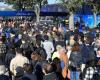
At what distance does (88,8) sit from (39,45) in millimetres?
38696

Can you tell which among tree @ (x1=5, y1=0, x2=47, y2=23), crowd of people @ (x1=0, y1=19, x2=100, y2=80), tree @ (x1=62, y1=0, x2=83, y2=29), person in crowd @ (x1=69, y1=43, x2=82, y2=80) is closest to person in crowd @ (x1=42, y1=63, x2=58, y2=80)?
crowd of people @ (x1=0, y1=19, x2=100, y2=80)

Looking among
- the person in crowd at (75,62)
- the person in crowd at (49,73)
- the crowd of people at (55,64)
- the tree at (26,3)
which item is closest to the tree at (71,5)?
the tree at (26,3)

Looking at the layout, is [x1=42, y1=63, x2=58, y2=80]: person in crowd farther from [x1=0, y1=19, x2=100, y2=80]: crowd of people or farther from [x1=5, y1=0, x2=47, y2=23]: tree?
[x1=5, y1=0, x2=47, y2=23]: tree

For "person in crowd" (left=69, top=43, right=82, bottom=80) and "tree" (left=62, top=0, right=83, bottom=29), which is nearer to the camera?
"person in crowd" (left=69, top=43, right=82, bottom=80)

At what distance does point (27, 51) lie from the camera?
13.7 meters

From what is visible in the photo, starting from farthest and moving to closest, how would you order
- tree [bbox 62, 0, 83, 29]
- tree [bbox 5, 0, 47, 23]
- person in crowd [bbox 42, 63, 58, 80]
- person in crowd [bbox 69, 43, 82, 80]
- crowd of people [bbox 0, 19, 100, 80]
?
tree [bbox 5, 0, 47, 23]
tree [bbox 62, 0, 83, 29]
person in crowd [bbox 69, 43, 82, 80]
crowd of people [bbox 0, 19, 100, 80]
person in crowd [bbox 42, 63, 58, 80]

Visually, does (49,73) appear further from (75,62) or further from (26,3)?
(26,3)

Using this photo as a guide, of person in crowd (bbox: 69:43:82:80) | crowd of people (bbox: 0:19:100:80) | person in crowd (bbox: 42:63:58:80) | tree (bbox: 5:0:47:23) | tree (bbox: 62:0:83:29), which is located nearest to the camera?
person in crowd (bbox: 42:63:58:80)

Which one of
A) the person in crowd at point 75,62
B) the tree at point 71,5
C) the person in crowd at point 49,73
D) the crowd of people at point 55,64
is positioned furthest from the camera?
the tree at point 71,5

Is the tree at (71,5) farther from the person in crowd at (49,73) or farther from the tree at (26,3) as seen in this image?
the person in crowd at (49,73)

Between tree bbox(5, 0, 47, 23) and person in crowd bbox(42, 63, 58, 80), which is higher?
person in crowd bbox(42, 63, 58, 80)

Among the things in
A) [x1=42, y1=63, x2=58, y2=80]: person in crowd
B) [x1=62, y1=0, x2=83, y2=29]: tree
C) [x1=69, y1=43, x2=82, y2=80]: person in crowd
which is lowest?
[x1=62, y1=0, x2=83, y2=29]: tree

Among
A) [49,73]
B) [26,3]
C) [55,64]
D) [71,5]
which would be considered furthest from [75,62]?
[26,3]

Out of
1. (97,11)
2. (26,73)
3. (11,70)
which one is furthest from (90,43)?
(97,11)
